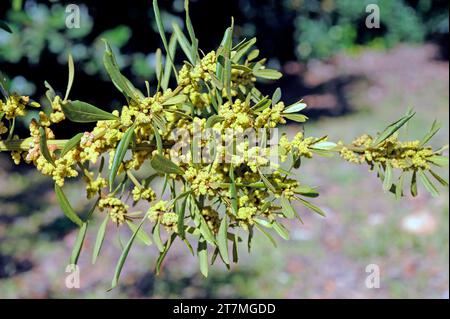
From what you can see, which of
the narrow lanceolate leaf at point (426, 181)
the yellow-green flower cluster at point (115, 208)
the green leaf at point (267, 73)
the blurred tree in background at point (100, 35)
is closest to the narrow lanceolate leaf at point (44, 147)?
the yellow-green flower cluster at point (115, 208)

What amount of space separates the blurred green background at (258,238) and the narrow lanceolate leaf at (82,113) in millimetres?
1492

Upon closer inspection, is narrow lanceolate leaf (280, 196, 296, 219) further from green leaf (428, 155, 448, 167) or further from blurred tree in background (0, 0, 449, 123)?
blurred tree in background (0, 0, 449, 123)

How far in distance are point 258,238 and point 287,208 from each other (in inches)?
99.5

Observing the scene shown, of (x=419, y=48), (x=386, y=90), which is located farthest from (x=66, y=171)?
(x=419, y=48)

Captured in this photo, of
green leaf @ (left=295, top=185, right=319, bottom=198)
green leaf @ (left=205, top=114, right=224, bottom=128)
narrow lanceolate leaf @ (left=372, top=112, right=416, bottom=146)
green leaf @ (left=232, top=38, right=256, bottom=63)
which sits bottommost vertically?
green leaf @ (left=295, top=185, right=319, bottom=198)

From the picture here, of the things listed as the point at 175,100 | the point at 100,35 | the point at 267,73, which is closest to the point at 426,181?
the point at 267,73

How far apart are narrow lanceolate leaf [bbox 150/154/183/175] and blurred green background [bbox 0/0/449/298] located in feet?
5.05

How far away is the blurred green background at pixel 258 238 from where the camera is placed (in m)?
3.02

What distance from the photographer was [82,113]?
862mm

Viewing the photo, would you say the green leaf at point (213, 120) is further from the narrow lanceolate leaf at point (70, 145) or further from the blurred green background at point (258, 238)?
the blurred green background at point (258, 238)

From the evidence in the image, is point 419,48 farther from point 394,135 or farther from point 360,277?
point 394,135

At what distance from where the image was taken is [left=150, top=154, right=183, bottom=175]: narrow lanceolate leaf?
0.85 meters

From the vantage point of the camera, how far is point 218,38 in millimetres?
5078

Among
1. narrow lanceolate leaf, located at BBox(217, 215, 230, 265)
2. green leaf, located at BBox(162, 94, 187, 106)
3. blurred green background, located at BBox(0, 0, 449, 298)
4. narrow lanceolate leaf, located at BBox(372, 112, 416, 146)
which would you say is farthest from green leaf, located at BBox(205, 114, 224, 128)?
blurred green background, located at BBox(0, 0, 449, 298)
